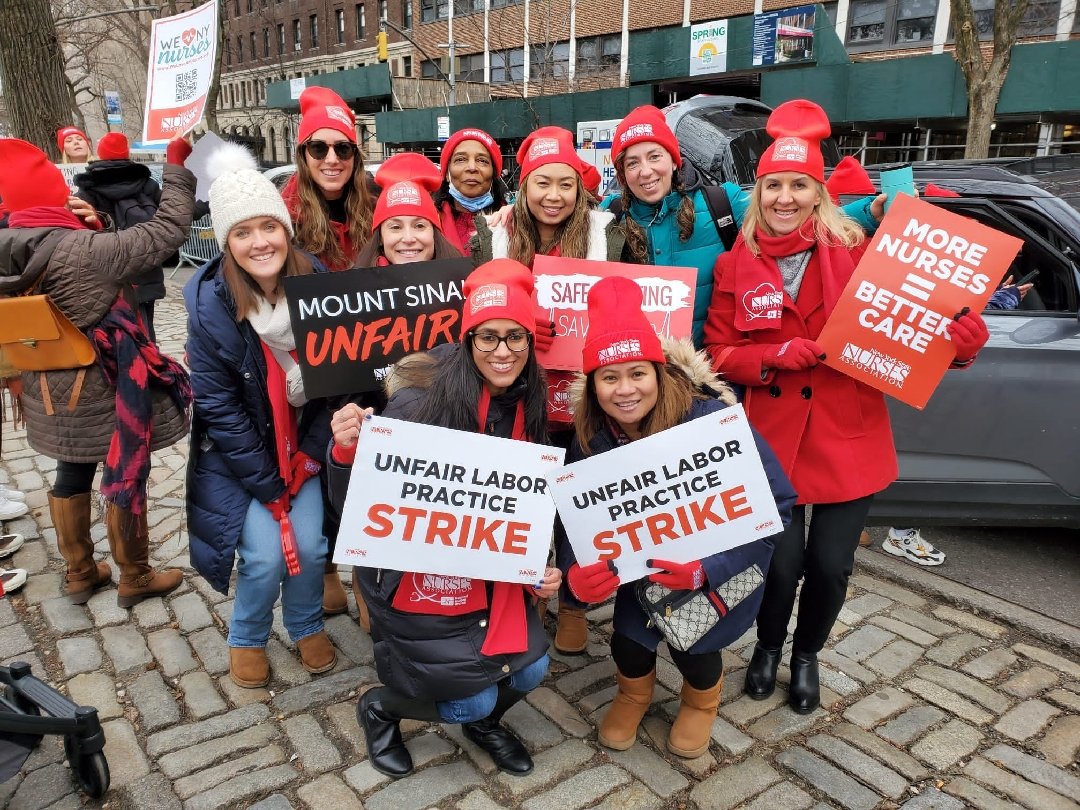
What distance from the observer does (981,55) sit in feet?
36.1

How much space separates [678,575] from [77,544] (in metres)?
3.08

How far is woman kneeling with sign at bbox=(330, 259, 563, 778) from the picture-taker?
258 cm

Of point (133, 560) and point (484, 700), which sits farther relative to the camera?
point (133, 560)

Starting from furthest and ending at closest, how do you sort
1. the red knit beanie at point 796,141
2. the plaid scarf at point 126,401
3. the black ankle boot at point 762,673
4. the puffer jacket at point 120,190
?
the puffer jacket at point 120,190 < the plaid scarf at point 126,401 < the black ankle boot at point 762,673 < the red knit beanie at point 796,141

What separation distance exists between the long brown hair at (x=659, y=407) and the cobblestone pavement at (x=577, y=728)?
47.6 inches

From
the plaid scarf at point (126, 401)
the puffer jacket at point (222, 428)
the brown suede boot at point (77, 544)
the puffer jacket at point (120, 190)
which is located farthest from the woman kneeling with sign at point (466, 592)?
the puffer jacket at point (120, 190)

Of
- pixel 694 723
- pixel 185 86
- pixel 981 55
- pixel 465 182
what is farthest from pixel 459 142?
pixel 981 55

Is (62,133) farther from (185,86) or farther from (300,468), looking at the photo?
(300,468)

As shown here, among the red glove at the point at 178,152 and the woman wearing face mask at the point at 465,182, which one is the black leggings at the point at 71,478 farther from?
the woman wearing face mask at the point at 465,182

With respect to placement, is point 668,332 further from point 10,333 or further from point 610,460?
point 10,333

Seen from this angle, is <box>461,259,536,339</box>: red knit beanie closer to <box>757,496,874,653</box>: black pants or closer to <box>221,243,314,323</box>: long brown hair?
<box>221,243,314,323</box>: long brown hair

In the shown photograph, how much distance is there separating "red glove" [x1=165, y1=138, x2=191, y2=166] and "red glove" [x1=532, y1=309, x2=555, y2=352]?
1.92 m

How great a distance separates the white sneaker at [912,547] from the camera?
4.34 metres

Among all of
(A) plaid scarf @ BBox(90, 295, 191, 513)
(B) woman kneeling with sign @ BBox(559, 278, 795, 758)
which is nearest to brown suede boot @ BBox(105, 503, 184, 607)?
(A) plaid scarf @ BBox(90, 295, 191, 513)
